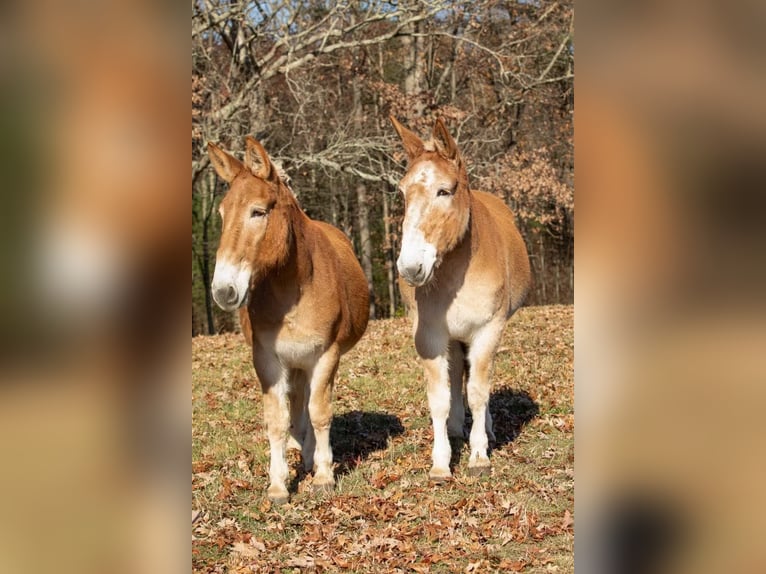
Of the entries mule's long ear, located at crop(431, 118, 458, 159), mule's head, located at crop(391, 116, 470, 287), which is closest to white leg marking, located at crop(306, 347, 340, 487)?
mule's head, located at crop(391, 116, 470, 287)

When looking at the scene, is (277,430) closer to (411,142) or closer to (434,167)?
(434,167)

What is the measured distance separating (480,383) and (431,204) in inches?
71.9

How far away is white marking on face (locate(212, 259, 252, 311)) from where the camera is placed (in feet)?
16.0

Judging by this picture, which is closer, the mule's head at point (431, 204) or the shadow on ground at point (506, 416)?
the mule's head at point (431, 204)

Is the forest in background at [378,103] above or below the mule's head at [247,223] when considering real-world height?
above

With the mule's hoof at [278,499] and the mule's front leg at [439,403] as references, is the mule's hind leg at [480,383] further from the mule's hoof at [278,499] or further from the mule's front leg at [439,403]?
the mule's hoof at [278,499]

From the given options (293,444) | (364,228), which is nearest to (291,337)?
(293,444)

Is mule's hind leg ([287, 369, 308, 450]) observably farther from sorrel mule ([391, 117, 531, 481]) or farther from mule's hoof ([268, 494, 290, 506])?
sorrel mule ([391, 117, 531, 481])

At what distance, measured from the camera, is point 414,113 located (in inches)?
763

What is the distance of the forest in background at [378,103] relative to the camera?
15836mm

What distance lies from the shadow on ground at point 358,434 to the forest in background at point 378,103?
774cm
